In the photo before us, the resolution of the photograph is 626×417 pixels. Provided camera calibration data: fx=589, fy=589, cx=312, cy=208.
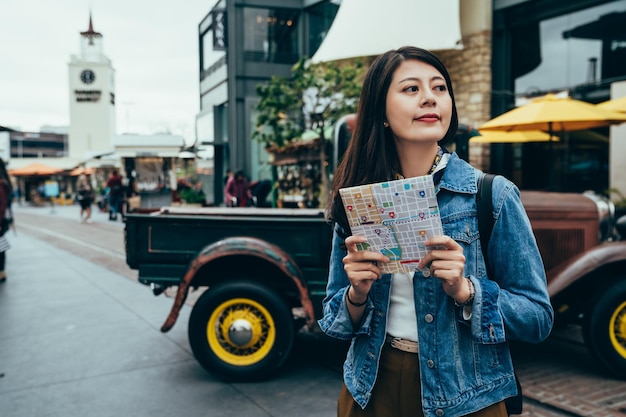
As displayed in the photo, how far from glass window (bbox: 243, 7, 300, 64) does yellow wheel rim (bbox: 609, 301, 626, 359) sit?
17.5 metres

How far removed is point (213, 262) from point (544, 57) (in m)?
9.23

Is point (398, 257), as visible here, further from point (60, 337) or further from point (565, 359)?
point (60, 337)

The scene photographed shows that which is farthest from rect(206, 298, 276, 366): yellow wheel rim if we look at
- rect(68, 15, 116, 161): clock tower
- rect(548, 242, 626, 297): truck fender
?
rect(68, 15, 116, 161): clock tower

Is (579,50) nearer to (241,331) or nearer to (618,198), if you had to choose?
(618,198)

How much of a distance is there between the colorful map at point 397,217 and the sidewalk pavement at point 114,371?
2.91 m

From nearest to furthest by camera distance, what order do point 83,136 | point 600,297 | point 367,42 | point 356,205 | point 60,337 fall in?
point 356,205
point 600,297
point 60,337
point 367,42
point 83,136

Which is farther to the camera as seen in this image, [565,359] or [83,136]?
[83,136]

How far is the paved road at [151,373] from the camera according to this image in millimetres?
4172

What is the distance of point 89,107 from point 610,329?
77.7 m

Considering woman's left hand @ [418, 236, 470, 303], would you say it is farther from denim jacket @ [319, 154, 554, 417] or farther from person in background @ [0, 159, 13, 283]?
person in background @ [0, 159, 13, 283]

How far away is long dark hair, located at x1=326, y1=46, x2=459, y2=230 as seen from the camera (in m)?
1.68

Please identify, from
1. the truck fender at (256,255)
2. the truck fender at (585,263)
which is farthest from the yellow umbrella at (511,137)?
the truck fender at (256,255)

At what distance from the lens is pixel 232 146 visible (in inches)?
806

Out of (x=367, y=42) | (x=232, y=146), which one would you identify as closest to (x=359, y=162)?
(x=367, y=42)
